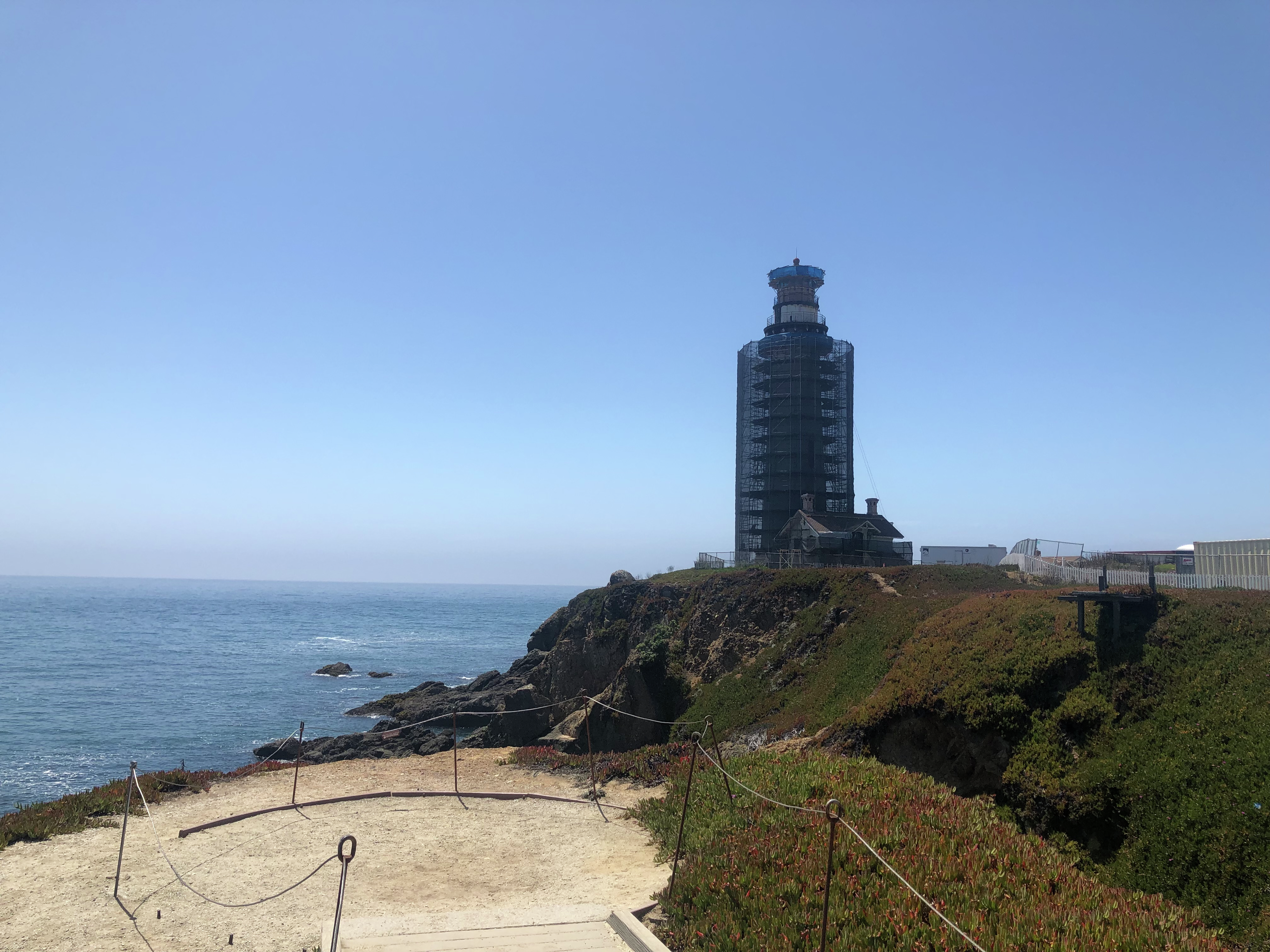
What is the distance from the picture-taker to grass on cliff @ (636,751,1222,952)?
792cm

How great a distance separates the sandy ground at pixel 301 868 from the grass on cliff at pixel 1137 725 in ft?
26.6

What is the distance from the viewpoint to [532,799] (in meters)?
17.4

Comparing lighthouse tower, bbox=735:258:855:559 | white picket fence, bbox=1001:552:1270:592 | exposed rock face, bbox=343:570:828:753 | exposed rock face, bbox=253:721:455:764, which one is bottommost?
exposed rock face, bbox=253:721:455:764

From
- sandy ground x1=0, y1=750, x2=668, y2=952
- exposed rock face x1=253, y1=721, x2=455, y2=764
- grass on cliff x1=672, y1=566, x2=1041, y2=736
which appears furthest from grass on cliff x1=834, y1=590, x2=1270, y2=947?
exposed rock face x1=253, y1=721, x2=455, y2=764

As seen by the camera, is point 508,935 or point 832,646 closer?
point 508,935

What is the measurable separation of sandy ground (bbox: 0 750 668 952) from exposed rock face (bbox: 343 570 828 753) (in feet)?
40.9

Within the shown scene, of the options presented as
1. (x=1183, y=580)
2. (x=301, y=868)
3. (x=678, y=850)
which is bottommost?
(x=301, y=868)

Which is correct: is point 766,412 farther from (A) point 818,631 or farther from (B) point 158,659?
(B) point 158,659

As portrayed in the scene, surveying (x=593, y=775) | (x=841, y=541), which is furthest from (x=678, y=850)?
(x=841, y=541)

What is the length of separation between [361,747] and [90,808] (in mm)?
25367

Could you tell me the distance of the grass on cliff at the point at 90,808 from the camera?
13.9m

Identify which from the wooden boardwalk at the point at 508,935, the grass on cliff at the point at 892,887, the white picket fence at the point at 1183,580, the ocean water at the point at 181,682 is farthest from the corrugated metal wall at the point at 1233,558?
the ocean water at the point at 181,682

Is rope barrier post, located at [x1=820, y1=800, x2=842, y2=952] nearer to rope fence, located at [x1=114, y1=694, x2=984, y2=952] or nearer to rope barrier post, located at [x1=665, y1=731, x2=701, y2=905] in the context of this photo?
rope fence, located at [x1=114, y1=694, x2=984, y2=952]

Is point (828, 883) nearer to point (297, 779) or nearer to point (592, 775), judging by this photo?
point (592, 775)
